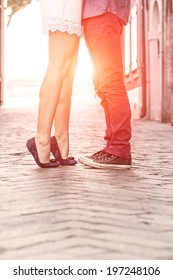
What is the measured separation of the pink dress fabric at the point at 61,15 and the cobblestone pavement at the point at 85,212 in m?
0.97

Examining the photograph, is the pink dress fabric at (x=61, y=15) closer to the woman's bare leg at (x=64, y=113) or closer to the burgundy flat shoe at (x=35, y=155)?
the woman's bare leg at (x=64, y=113)

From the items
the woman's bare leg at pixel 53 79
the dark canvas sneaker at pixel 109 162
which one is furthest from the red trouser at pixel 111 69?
the woman's bare leg at pixel 53 79

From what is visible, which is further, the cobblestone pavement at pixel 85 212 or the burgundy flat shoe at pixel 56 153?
the burgundy flat shoe at pixel 56 153

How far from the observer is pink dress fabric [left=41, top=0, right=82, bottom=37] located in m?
4.44

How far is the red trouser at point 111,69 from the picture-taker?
4617 millimetres

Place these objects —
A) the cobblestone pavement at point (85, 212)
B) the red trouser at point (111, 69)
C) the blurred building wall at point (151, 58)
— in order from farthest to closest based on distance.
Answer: the blurred building wall at point (151, 58) < the red trouser at point (111, 69) < the cobblestone pavement at point (85, 212)

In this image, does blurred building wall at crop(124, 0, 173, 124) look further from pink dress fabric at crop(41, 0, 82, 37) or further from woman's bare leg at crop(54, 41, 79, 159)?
pink dress fabric at crop(41, 0, 82, 37)

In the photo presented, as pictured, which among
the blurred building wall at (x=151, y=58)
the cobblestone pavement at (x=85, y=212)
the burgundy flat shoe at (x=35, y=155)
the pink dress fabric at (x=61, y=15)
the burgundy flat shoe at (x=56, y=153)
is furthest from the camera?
the blurred building wall at (x=151, y=58)

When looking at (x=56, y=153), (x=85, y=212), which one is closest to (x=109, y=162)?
(x=56, y=153)

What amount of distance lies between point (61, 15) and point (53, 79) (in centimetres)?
44

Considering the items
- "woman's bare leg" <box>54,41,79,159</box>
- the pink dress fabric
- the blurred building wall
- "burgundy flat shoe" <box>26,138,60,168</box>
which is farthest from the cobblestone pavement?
the blurred building wall

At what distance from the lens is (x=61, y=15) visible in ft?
14.6

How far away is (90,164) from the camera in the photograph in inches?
193

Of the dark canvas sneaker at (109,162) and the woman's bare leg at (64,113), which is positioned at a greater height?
the woman's bare leg at (64,113)
